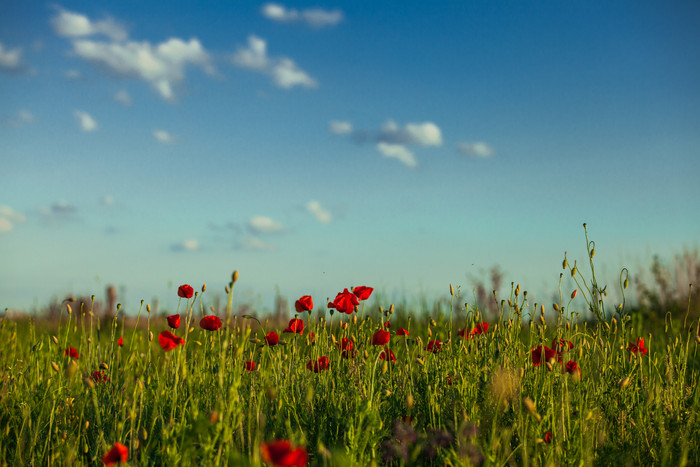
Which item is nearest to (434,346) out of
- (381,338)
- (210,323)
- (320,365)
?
(381,338)

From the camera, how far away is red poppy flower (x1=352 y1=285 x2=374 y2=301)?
3492 mm

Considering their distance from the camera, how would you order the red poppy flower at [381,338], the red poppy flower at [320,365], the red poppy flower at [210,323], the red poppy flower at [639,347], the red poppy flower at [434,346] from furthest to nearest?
the red poppy flower at [639,347] → the red poppy flower at [434,346] → the red poppy flower at [320,365] → the red poppy flower at [210,323] → the red poppy flower at [381,338]

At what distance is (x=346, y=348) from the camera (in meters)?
3.53

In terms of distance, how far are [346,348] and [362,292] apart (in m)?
0.37

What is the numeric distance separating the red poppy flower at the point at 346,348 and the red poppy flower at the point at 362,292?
288mm

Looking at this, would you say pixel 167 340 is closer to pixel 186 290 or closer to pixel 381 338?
pixel 186 290

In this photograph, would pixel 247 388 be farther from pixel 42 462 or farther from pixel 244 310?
pixel 244 310

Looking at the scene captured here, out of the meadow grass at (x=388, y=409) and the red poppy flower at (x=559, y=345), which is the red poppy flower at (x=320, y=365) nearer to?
the meadow grass at (x=388, y=409)

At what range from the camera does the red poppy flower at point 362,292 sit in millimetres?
3492

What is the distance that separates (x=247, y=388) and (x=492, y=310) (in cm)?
837

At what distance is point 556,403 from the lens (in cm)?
307

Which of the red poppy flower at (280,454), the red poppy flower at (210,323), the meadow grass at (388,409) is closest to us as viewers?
the red poppy flower at (280,454)

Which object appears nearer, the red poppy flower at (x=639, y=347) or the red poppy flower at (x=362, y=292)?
the red poppy flower at (x=362, y=292)

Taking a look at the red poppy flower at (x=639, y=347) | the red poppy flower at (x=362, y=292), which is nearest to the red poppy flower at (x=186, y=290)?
the red poppy flower at (x=362, y=292)
